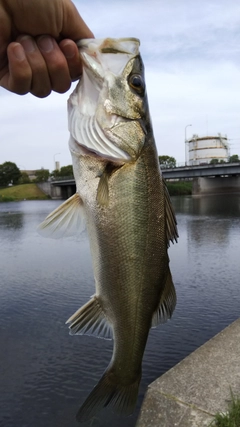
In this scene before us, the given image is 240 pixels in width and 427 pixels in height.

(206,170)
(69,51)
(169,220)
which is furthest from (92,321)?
(206,170)

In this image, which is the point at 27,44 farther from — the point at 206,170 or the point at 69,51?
the point at 206,170

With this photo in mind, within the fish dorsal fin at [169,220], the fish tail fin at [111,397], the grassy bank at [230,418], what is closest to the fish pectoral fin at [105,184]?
the fish dorsal fin at [169,220]

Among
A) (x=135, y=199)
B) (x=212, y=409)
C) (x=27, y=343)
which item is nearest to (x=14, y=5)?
(x=135, y=199)

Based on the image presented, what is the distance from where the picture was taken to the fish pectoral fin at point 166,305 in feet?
8.55

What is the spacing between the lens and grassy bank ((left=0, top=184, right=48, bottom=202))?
7125 cm

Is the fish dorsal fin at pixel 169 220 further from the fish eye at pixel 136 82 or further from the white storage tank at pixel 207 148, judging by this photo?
the white storage tank at pixel 207 148

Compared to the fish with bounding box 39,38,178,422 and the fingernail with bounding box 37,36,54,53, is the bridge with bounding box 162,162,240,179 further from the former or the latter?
the fingernail with bounding box 37,36,54,53

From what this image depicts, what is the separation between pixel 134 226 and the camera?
2.40 m

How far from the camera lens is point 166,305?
8.63 ft

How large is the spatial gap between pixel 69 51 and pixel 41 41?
17 centimetres

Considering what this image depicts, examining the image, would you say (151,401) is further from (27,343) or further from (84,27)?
(27,343)

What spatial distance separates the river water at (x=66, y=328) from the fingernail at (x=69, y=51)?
5.50 meters

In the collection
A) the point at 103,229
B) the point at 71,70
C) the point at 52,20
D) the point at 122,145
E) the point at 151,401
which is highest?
the point at 52,20

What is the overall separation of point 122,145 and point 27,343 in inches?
Answer: 297
